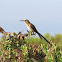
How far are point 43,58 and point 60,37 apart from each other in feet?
39.2

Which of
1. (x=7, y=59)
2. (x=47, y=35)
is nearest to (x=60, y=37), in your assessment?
(x=47, y=35)

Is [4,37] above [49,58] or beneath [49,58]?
above

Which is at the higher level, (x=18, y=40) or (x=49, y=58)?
(x=18, y=40)

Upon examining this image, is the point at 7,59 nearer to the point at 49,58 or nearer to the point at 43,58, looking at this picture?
the point at 43,58

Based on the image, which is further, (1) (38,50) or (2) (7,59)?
(2) (7,59)

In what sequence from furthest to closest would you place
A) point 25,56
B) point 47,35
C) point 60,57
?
point 47,35
point 25,56
point 60,57

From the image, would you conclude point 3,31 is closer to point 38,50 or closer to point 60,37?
point 38,50

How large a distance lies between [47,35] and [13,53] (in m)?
11.9

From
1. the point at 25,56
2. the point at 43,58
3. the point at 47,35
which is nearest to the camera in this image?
the point at 25,56

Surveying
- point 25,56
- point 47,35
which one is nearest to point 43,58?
point 25,56

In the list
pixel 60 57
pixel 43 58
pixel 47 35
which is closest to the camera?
pixel 60 57

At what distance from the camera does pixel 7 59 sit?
27.5 feet

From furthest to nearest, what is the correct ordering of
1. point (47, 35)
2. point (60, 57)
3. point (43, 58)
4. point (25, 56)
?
point (47, 35), point (43, 58), point (25, 56), point (60, 57)

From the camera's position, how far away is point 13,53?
26.1 feet
